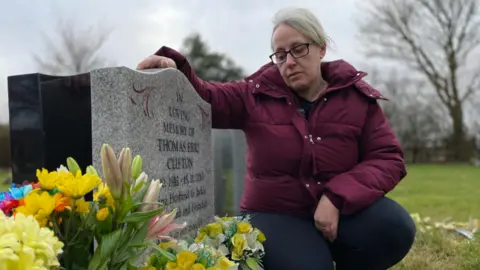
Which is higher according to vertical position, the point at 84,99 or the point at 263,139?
the point at 84,99

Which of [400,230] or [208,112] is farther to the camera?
[208,112]

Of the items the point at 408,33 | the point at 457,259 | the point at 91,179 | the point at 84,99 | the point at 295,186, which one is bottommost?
the point at 457,259

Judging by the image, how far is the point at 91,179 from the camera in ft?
4.44

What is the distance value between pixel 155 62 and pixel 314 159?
0.80m

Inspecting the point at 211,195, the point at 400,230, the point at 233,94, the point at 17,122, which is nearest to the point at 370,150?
the point at 400,230

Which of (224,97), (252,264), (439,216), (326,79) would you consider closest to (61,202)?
(252,264)

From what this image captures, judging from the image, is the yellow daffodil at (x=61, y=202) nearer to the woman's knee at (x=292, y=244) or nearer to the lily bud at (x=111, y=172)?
the lily bud at (x=111, y=172)

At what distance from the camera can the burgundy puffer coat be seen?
2.36 meters

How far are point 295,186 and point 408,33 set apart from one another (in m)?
28.1

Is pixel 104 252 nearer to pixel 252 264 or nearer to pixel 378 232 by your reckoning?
pixel 252 264

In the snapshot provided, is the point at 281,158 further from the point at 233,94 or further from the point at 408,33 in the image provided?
the point at 408,33

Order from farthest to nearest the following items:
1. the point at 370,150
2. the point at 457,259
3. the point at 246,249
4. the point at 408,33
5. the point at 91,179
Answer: the point at 408,33 < the point at 457,259 < the point at 370,150 < the point at 246,249 < the point at 91,179

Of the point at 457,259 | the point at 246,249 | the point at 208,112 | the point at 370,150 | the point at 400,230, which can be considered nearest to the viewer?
the point at 246,249

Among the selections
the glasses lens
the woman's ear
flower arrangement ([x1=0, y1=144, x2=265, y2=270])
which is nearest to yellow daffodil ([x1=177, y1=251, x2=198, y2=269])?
flower arrangement ([x1=0, y1=144, x2=265, y2=270])
